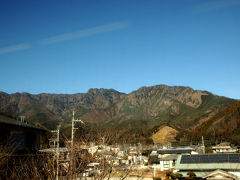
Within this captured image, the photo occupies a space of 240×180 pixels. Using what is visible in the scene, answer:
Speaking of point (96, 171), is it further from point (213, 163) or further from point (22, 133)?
point (22, 133)

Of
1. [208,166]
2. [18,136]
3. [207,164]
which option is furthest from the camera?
[18,136]

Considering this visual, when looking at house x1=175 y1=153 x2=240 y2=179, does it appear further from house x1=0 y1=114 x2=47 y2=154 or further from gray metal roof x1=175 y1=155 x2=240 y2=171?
house x1=0 y1=114 x2=47 y2=154

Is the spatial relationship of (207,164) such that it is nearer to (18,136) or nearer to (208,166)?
(208,166)

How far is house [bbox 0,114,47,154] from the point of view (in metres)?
19.2

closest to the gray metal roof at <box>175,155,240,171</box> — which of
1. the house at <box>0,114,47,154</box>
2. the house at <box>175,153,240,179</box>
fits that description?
the house at <box>175,153,240,179</box>

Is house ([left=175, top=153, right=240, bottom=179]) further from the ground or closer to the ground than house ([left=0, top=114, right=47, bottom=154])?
closer to the ground

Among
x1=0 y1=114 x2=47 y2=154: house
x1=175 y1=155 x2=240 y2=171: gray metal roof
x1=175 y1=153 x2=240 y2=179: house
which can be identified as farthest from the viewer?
x1=0 y1=114 x2=47 y2=154: house

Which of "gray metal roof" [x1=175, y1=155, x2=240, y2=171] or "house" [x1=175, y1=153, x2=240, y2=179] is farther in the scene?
"gray metal roof" [x1=175, y1=155, x2=240, y2=171]

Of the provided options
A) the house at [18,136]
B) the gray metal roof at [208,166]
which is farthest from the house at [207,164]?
the house at [18,136]

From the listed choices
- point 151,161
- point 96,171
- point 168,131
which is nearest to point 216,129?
point 168,131

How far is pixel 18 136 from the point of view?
2138 cm

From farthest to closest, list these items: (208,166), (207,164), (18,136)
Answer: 1. (18,136)
2. (207,164)
3. (208,166)

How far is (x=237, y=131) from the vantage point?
103062 mm

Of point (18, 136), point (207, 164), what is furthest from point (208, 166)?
point (18, 136)
